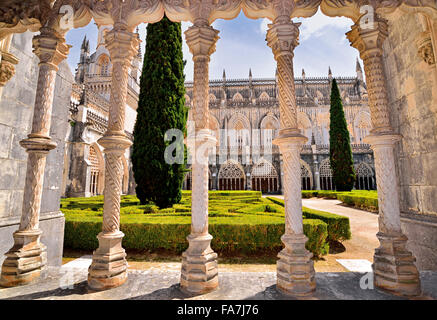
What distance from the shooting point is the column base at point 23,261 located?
8.17 ft

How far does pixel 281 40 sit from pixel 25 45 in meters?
3.74

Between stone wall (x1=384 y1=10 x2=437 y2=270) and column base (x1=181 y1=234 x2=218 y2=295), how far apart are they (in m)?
3.12

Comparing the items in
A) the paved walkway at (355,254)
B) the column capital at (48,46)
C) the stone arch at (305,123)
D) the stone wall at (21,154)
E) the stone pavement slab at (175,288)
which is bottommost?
the paved walkway at (355,254)

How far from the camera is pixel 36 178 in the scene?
2789mm

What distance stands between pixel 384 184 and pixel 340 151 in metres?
17.5

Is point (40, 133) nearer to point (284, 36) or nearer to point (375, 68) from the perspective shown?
point (284, 36)

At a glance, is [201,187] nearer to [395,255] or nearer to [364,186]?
[395,255]

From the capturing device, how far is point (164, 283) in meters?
2.54

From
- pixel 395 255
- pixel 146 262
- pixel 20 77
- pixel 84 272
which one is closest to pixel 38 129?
pixel 20 77

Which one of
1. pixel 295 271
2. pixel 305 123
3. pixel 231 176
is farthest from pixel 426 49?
pixel 305 123

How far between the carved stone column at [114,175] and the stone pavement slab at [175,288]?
0.16m

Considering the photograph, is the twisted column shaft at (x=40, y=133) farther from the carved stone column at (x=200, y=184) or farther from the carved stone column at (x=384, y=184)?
the carved stone column at (x=384, y=184)

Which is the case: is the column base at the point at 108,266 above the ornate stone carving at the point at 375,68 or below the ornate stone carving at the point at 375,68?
below

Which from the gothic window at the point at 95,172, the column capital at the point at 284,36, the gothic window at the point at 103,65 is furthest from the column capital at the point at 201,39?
the gothic window at the point at 103,65
